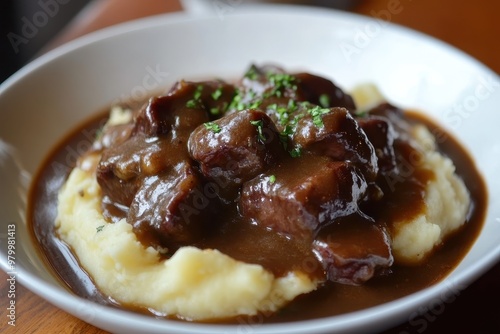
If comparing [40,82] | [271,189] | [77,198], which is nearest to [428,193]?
[271,189]

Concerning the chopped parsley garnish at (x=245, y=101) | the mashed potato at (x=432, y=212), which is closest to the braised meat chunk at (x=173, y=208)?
the chopped parsley garnish at (x=245, y=101)

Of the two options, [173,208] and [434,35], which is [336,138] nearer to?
[173,208]

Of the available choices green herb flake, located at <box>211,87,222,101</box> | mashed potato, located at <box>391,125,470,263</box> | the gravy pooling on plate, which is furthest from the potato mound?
green herb flake, located at <box>211,87,222,101</box>

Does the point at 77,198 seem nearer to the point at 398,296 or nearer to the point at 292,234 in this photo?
the point at 292,234

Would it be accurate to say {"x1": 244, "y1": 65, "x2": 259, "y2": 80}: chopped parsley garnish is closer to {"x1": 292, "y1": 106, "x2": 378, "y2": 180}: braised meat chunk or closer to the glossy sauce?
{"x1": 292, "y1": 106, "x2": 378, "y2": 180}: braised meat chunk

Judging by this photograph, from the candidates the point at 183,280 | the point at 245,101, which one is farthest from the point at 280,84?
the point at 183,280

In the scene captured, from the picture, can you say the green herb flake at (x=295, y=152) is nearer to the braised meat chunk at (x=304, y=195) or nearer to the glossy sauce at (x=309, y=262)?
the braised meat chunk at (x=304, y=195)
